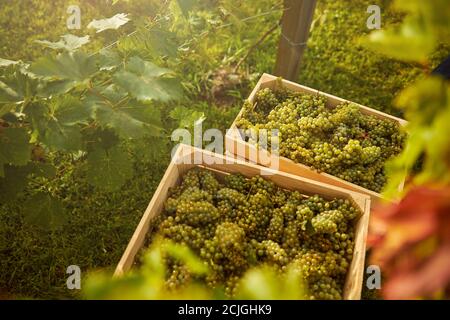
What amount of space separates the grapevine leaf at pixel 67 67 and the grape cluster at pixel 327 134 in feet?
3.02

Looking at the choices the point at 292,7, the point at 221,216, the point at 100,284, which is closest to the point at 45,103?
the point at 221,216

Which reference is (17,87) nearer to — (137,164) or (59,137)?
(59,137)

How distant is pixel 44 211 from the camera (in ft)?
7.69

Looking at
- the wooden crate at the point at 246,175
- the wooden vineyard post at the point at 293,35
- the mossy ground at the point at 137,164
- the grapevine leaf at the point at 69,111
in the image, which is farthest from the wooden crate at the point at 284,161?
the grapevine leaf at the point at 69,111

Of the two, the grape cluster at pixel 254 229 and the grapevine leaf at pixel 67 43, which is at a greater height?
the grapevine leaf at pixel 67 43

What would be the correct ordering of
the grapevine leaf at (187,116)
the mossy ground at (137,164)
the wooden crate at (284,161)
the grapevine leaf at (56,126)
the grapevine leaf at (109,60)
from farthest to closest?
the mossy ground at (137,164), the grapevine leaf at (187,116), the wooden crate at (284,161), the grapevine leaf at (109,60), the grapevine leaf at (56,126)

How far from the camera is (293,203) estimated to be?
83.4 inches

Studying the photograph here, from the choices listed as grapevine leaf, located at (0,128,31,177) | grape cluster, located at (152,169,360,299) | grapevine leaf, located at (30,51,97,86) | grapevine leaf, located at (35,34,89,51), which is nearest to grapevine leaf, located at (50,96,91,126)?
grapevine leaf, located at (30,51,97,86)

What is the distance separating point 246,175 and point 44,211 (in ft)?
3.84

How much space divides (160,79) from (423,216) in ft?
4.95

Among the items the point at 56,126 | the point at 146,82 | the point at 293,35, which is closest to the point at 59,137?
the point at 56,126

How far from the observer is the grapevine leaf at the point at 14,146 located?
2016 millimetres

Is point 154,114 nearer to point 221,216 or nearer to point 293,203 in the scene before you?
point 221,216

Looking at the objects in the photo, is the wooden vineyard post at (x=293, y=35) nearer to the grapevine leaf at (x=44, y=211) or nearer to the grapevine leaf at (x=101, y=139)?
the grapevine leaf at (x=101, y=139)
